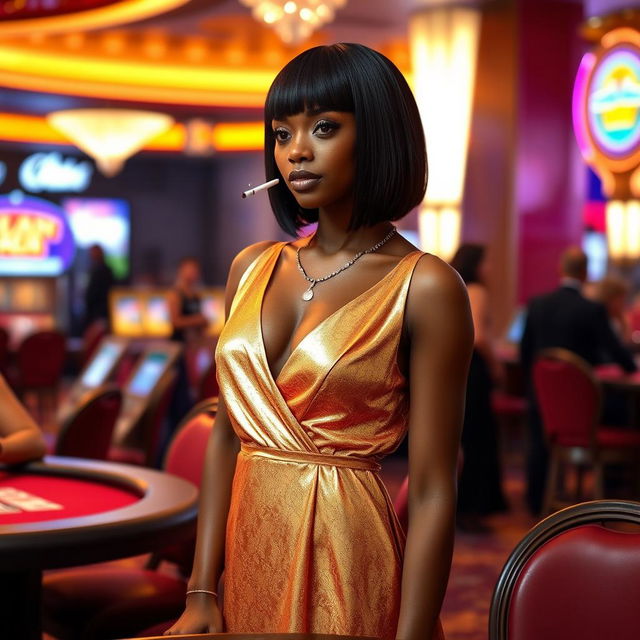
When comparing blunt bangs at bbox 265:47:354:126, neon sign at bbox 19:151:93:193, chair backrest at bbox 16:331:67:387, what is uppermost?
neon sign at bbox 19:151:93:193

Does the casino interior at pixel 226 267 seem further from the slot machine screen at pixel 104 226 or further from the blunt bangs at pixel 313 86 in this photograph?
the blunt bangs at pixel 313 86

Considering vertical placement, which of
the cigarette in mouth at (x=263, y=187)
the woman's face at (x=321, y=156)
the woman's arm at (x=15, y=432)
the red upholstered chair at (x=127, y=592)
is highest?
the woman's face at (x=321, y=156)

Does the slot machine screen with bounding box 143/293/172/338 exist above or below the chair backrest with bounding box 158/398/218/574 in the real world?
below

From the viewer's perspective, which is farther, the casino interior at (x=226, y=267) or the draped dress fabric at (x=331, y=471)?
the casino interior at (x=226, y=267)

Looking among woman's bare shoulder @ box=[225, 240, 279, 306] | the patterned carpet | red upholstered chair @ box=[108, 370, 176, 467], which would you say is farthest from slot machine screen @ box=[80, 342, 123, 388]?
woman's bare shoulder @ box=[225, 240, 279, 306]

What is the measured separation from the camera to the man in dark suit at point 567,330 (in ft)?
17.5

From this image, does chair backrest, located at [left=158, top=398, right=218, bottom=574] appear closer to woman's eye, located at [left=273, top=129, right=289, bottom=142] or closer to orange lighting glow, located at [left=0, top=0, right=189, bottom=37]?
woman's eye, located at [left=273, top=129, right=289, bottom=142]

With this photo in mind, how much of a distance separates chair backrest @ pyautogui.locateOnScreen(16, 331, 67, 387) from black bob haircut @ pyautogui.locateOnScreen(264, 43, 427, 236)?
712cm

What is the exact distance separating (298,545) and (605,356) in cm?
525

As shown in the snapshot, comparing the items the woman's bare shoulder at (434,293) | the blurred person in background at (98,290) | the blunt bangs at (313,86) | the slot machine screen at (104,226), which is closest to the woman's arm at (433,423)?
the woman's bare shoulder at (434,293)

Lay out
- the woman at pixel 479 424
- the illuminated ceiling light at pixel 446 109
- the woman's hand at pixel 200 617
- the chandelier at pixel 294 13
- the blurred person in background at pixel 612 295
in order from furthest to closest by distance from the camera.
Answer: the illuminated ceiling light at pixel 446 109
the blurred person in background at pixel 612 295
the chandelier at pixel 294 13
the woman at pixel 479 424
the woman's hand at pixel 200 617

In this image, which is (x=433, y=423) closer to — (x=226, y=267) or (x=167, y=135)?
(x=167, y=135)

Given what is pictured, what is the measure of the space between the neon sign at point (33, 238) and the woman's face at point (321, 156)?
11476mm

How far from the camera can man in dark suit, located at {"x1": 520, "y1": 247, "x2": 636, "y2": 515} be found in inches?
210
